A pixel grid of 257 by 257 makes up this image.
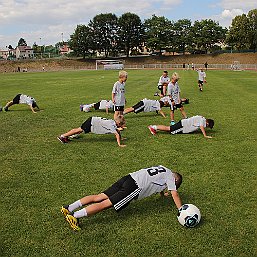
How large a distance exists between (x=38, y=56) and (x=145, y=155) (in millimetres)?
107719

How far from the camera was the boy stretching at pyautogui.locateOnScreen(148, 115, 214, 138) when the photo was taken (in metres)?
11.0

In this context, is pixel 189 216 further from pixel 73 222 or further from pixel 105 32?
pixel 105 32

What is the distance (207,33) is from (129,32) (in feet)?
86.7

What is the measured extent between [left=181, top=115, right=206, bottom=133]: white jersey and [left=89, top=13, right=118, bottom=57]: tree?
337 feet

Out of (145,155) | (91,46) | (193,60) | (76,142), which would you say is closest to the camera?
(145,155)

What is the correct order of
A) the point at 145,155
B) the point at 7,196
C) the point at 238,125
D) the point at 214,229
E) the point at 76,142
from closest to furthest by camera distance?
the point at 214,229
the point at 7,196
the point at 145,155
the point at 76,142
the point at 238,125

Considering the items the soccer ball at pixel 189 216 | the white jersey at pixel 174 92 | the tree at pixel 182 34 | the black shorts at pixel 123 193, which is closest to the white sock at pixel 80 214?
the black shorts at pixel 123 193

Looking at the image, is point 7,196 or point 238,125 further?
point 238,125

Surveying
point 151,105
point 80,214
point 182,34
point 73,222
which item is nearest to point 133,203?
point 80,214

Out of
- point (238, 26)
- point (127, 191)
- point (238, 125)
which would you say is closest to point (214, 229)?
point (127, 191)

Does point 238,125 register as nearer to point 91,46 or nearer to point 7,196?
point 7,196

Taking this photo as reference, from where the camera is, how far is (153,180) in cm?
585

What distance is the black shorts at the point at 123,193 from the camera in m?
5.61

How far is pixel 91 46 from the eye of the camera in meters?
109
